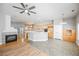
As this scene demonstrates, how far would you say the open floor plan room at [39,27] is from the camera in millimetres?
2271

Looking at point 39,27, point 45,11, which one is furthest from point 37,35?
point 45,11

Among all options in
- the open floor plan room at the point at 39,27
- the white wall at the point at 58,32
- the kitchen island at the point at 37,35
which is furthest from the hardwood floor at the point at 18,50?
the white wall at the point at 58,32

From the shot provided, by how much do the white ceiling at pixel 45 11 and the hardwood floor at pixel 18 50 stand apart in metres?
0.63

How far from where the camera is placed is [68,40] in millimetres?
2379

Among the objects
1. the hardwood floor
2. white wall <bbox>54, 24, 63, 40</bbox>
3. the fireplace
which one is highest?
white wall <bbox>54, 24, 63, 40</bbox>

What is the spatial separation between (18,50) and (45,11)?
3.76 ft

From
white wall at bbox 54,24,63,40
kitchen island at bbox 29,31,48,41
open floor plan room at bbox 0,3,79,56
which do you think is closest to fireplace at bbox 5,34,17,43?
open floor plan room at bbox 0,3,79,56

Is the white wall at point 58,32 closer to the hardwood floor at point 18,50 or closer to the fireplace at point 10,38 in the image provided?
the hardwood floor at point 18,50

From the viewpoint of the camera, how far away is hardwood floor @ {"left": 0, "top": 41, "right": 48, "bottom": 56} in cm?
228

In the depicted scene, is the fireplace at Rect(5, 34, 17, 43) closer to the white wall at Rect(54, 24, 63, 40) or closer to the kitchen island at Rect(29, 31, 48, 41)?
the kitchen island at Rect(29, 31, 48, 41)

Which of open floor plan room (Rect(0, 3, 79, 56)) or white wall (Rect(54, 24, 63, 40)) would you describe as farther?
white wall (Rect(54, 24, 63, 40))

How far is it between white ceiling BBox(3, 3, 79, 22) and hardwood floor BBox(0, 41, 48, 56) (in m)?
0.63

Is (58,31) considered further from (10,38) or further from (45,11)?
(10,38)

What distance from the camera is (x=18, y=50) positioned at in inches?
91.7
